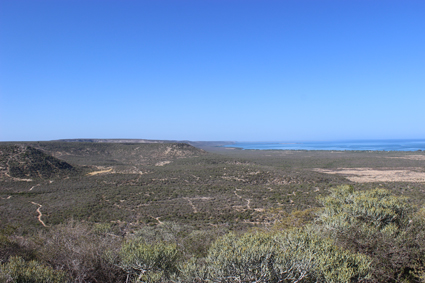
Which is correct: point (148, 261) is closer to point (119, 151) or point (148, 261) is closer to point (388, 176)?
point (388, 176)

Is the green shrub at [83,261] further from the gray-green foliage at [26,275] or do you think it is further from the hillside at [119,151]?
the hillside at [119,151]

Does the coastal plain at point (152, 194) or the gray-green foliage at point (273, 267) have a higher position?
the gray-green foliage at point (273, 267)

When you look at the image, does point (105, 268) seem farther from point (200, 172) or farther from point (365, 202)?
point (200, 172)

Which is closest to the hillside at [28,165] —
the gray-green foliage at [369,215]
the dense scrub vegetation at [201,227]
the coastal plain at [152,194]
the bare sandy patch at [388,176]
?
the coastal plain at [152,194]

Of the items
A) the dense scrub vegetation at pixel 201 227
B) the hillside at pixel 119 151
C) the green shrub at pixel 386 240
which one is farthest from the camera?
the hillside at pixel 119 151

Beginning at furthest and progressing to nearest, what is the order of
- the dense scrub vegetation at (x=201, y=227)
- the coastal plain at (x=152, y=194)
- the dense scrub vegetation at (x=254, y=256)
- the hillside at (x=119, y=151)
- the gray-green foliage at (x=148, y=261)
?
the hillside at (x=119, y=151) → the coastal plain at (x=152, y=194) → the gray-green foliage at (x=148, y=261) → the dense scrub vegetation at (x=201, y=227) → the dense scrub vegetation at (x=254, y=256)

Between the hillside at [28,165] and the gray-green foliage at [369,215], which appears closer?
the gray-green foliage at [369,215]

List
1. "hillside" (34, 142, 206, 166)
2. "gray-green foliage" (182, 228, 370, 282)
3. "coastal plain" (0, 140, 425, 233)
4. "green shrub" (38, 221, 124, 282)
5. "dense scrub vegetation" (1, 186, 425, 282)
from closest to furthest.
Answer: "gray-green foliage" (182, 228, 370, 282) → "dense scrub vegetation" (1, 186, 425, 282) → "green shrub" (38, 221, 124, 282) → "coastal plain" (0, 140, 425, 233) → "hillside" (34, 142, 206, 166)

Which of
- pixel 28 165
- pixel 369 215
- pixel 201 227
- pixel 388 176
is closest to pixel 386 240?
pixel 369 215

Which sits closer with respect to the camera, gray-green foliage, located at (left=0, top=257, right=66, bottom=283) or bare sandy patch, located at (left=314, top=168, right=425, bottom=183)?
gray-green foliage, located at (left=0, top=257, right=66, bottom=283)

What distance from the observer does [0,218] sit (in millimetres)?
17281

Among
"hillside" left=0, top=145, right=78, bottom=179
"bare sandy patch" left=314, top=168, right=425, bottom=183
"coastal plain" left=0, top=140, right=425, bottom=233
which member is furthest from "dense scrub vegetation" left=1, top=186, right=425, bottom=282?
"hillside" left=0, top=145, right=78, bottom=179

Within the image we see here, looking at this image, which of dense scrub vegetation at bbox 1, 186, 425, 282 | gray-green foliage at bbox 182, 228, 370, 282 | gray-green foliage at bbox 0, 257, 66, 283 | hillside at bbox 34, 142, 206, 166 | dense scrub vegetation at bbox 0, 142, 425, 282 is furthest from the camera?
hillside at bbox 34, 142, 206, 166

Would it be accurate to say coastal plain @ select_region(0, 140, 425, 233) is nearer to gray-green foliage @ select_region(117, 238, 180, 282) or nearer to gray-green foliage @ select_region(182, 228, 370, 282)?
gray-green foliage @ select_region(117, 238, 180, 282)
